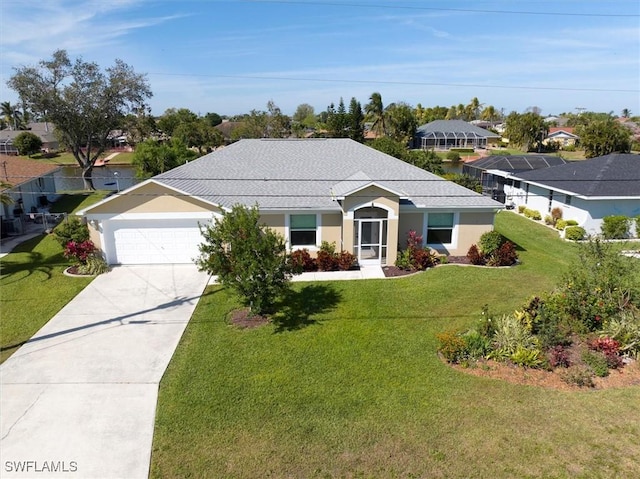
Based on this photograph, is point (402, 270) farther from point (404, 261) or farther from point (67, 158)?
point (67, 158)

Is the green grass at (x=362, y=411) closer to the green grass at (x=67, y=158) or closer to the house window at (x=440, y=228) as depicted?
the house window at (x=440, y=228)

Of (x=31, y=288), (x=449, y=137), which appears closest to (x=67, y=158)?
(x=449, y=137)

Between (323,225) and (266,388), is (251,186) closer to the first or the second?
(323,225)

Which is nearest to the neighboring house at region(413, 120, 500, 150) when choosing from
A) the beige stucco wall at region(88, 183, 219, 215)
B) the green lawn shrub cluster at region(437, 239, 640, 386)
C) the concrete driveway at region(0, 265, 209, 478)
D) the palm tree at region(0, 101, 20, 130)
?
the beige stucco wall at region(88, 183, 219, 215)

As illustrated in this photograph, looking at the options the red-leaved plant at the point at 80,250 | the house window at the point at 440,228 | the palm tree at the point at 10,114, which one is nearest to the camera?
the red-leaved plant at the point at 80,250

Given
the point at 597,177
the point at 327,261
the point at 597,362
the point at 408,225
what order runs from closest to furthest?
the point at 597,362 < the point at 327,261 < the point at 408,225 < the point at 597,177

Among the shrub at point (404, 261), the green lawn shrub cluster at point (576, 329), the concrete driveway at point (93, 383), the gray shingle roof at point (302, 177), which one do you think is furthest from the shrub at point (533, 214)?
the concrete driveway at point (93, 383)
